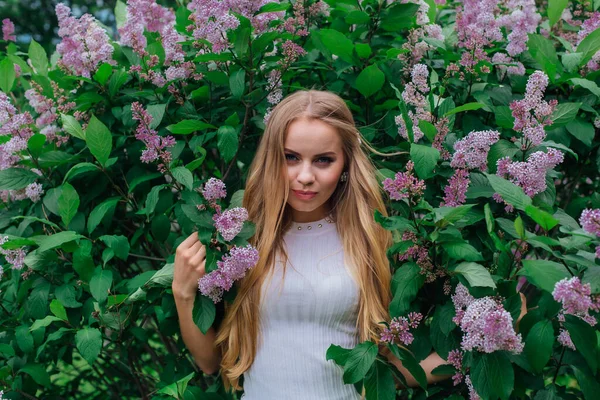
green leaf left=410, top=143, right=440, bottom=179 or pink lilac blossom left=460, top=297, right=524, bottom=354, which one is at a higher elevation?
green leaf left=410, top=143, right=440, bottom=179

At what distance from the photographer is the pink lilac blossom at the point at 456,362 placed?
1.62m

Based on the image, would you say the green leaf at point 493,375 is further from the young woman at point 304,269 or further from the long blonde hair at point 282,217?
the long blonde hair at point 282,217

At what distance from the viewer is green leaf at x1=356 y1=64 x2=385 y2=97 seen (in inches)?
78.6

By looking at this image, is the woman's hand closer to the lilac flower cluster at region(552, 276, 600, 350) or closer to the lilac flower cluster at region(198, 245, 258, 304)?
the lilac flower cluster at region(198, 245, 258, 304)

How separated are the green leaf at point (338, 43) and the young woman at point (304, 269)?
6.9 inches

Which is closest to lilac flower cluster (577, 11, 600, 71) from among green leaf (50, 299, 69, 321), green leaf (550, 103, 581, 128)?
green leaf (550, 103, 581, 128)

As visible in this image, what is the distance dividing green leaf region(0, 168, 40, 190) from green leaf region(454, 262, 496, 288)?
1.45 m

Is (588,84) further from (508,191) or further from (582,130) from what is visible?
(508,191)

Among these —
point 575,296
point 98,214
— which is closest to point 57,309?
point 98,214

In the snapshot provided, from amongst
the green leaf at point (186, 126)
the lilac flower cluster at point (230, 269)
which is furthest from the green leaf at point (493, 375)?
the green leaf at point (186, 126)

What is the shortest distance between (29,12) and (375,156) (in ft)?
41.3

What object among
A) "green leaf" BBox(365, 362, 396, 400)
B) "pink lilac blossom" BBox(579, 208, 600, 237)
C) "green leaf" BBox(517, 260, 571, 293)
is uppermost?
"pink lilac blossom" BBox(579, 208, 600, 237)

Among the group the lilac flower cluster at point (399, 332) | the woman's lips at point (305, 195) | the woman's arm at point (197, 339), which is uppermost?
the woman's lips at point (305, 195)

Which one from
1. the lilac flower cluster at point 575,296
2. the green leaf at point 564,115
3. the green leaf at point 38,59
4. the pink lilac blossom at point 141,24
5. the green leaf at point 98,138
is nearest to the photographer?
the lilac flower cluster at point 575,296
